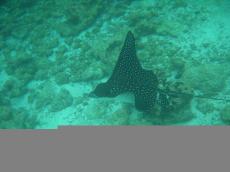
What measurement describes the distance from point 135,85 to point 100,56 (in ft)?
5.99

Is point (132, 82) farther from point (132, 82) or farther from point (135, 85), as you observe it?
point (135, 85)

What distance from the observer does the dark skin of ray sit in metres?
5.88

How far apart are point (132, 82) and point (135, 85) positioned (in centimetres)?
10

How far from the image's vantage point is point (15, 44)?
879 centimetres

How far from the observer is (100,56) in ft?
24.5

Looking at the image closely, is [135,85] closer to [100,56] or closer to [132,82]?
[132,82]

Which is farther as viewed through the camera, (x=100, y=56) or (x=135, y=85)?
(x=100, y=56)

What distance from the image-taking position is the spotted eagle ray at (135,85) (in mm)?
5805

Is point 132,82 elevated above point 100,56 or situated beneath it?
situated beneath

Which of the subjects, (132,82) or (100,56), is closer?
(132,82)

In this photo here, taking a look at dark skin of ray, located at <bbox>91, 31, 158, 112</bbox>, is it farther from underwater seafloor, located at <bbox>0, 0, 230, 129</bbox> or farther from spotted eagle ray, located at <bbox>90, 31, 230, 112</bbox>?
underwater seafloor, located at <bbox>0, 0, 230, 129</bbox>

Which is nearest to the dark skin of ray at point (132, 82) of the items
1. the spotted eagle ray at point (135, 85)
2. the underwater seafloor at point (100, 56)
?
the spotted eagle ray at point (135, 85)

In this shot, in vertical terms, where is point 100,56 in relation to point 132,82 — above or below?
above

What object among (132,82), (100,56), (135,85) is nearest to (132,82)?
(132,82)
